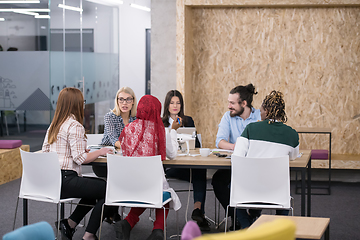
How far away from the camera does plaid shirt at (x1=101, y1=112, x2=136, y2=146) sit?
12.7 ft

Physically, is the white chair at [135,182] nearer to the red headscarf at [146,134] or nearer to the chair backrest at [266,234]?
the red headscarf at [146,134]

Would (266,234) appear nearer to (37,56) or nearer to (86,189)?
(86,189)

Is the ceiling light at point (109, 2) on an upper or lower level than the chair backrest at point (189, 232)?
upper

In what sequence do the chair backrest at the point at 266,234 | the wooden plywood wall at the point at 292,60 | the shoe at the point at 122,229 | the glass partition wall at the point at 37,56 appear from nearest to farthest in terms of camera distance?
the chair backrest at the point at 266,234
the shoe at the point at 122,229
the wooden plywood wall at the point at 292,60
the glass partition wall at the point at 37,56

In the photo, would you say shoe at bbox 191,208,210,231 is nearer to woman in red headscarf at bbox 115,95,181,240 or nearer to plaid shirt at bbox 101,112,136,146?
woman in red headscarf at bbox 115,95,181,240

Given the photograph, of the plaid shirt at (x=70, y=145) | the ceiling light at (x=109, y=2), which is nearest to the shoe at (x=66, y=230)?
the plaid shirt at (x=70, y=145)

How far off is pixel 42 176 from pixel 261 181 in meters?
1.59

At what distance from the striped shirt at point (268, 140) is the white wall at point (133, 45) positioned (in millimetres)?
6168

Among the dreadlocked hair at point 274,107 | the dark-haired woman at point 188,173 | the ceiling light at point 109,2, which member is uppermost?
the ceiling light at point 109,2

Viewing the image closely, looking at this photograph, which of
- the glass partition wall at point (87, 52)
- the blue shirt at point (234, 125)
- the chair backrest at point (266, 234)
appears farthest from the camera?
the glass partition wall at point (87, 52)

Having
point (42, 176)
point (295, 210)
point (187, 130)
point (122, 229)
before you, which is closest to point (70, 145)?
point (42, 176)

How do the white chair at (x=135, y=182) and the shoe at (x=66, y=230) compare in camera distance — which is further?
the shoe at (x=66, y=230)

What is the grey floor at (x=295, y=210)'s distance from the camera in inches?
137

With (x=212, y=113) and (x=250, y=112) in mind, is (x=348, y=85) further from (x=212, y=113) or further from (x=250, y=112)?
(x=250, y=112)
